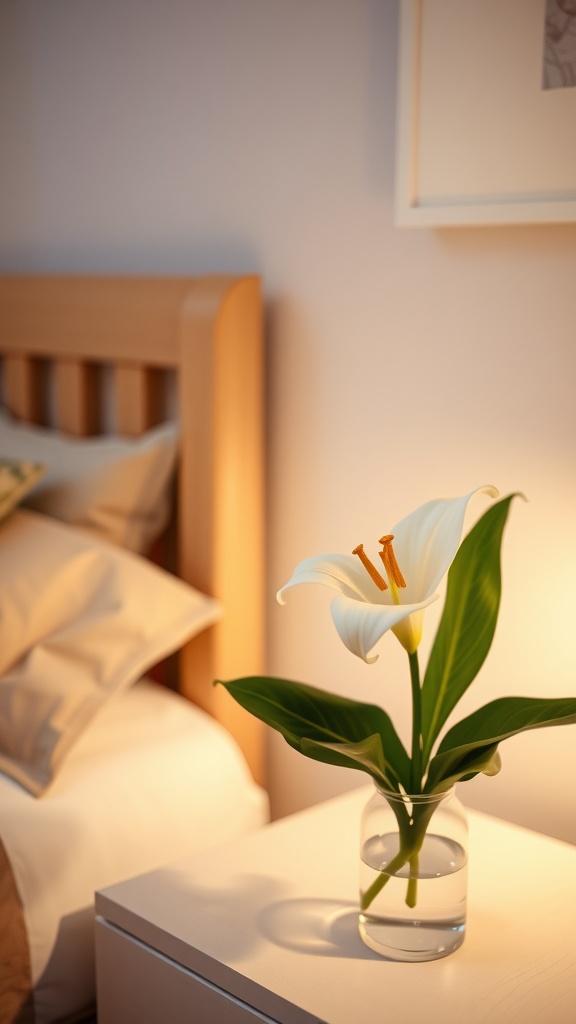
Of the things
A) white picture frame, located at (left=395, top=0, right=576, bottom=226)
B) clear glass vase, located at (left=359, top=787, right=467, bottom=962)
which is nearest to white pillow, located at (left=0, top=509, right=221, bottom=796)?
clear glass vase, located at (left=359, top=787, right=467, bottom=962)

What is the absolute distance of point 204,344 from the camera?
1.53m

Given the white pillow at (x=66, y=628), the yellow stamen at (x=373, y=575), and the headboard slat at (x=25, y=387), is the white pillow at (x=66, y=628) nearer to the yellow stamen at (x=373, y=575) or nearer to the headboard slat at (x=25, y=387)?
the headboard slat at (x=25, y=387)

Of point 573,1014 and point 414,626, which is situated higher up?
point 414,626

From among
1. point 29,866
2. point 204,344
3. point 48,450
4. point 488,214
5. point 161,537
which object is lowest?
point 29,866

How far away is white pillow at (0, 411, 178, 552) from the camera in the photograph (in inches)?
63.1

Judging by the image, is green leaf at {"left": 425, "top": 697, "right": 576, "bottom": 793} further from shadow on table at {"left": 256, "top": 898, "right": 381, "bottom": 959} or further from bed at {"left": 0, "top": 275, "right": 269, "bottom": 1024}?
bed at {"left": 0, "top": 275, "right": 269, "bottom": 1024}

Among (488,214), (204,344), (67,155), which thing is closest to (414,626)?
(488,214)

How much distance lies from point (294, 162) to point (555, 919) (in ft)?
3.37

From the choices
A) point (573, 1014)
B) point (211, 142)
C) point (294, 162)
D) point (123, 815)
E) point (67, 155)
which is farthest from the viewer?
point (67, 155)

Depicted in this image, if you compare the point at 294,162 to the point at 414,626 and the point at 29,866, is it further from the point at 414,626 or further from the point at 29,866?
the point at 29,866

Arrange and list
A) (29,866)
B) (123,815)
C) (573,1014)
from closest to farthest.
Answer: (573,1014) < (29,866) < (123,815)

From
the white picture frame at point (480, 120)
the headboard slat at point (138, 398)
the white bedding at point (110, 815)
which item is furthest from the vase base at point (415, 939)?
the headboard slat at point (138, 398)

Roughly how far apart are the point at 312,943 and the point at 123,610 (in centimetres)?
55

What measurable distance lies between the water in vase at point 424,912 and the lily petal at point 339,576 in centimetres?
26
